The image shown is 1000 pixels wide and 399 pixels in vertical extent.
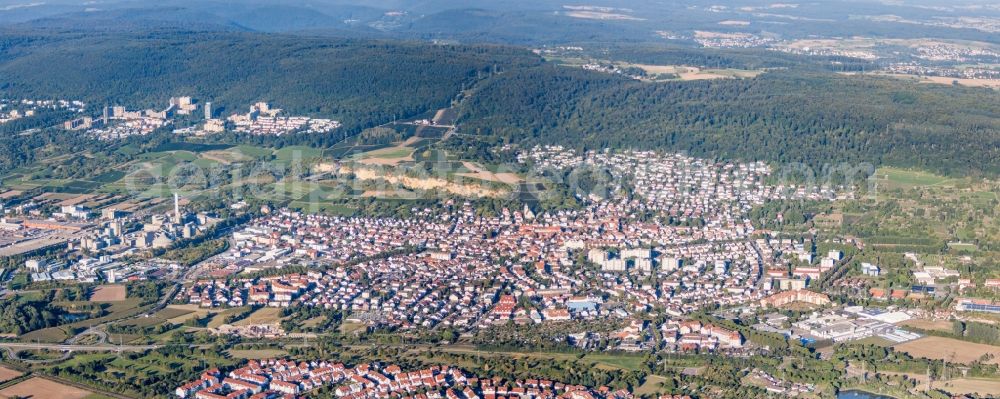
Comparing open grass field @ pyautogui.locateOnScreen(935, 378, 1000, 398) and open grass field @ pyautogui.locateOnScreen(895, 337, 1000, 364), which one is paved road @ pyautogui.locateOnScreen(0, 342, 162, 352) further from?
open grass field @ pyautogui.locateOnScreen(935, 378, 1000, 398)

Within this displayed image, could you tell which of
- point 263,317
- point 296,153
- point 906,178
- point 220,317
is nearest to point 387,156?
point 296,153

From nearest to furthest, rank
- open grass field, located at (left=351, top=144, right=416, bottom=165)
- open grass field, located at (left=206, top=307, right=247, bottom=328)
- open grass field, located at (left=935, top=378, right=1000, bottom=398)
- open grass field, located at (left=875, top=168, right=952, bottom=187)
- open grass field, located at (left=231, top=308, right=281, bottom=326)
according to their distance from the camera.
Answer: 1. open grass field, located at (left=935, top=378, right=1000, bottom=398)
2. open grass field, located at (left=206, top=307, right=247, bottom=328)
3. open grass field, located at (left=231, top=308, right=281, bottom=326)
4. open grass field, located at (left=875, top=168, right=952, bottom=187)
5. open grass field, located at (left=351, top=144, right=416, bottom=165)

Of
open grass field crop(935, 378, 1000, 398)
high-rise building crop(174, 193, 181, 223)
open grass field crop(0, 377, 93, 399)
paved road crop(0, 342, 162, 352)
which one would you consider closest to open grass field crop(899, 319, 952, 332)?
open grass field crop(935, 378, 1000, 398)

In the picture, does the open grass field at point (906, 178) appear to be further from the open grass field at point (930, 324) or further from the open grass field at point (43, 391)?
the open grass field at point (43, 391)

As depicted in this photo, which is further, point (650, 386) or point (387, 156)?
point (387, 156)

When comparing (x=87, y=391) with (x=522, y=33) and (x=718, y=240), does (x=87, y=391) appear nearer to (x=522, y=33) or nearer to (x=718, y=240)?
(x=718, y=240)

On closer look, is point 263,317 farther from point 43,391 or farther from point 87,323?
point 43,391

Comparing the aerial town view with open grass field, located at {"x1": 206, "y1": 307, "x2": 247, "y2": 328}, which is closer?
the aerial town view
